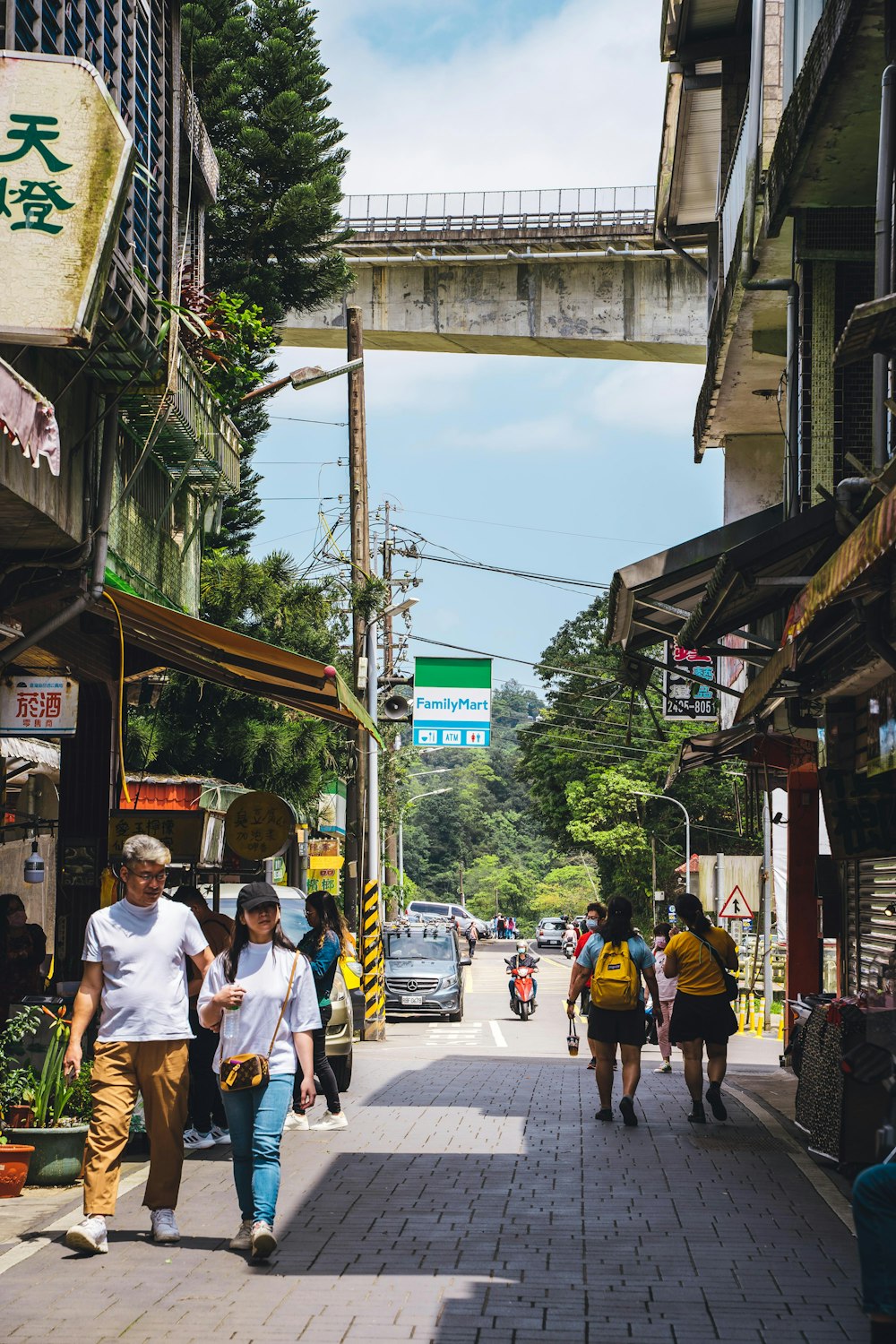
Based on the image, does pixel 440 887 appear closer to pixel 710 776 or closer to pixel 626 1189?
pixel 710 776

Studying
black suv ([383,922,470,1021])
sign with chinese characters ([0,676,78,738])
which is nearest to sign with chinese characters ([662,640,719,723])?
black suv ([383,922,470,1021])

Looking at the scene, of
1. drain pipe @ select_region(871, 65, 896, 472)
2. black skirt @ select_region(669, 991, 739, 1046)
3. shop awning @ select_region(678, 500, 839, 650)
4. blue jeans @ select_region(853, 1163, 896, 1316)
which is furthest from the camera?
black skirt @ select_region(669, 991, 739, 1046)

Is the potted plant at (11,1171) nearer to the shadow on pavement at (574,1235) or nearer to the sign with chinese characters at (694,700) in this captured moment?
the shadow on pavement at (574,1235)

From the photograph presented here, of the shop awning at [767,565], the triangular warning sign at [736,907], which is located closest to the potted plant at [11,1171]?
the shop awning at [767,565]

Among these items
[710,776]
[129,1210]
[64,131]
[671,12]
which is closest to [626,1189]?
[129,1210]

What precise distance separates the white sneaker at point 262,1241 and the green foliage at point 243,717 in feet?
45.2

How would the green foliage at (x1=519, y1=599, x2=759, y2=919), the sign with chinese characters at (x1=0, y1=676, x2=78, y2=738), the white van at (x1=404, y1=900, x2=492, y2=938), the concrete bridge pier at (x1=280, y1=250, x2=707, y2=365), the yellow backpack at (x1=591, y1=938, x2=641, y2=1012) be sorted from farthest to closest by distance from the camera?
the white van at (x1=404, y1=900, x2=492, y2=938) < the green foliage at (x1=519, y1=599, x2=759, y2=919) < the concrete bridge pier at (x1=280, y1=250, x2=707, y2=365) < the yellow backpack at (x1=591, y1=938, x2=641, y2=1012) < the sign with chinese characters at (x1=0, y1=676, x2=78, y2=738)

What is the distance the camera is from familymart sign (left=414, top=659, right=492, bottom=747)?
27.7 meters

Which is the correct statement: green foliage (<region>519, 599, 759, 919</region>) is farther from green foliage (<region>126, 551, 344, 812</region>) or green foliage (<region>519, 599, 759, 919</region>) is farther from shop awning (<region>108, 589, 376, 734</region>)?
shop awning (<region>108, 589, 376, 734</region>)

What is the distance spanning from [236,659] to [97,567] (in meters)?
1.23

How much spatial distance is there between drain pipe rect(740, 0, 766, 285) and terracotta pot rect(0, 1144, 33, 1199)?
8.74 m

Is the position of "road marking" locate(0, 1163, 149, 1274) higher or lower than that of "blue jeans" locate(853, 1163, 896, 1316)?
lower

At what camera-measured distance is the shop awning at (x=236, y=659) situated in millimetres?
10656

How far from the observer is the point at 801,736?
16203mm
